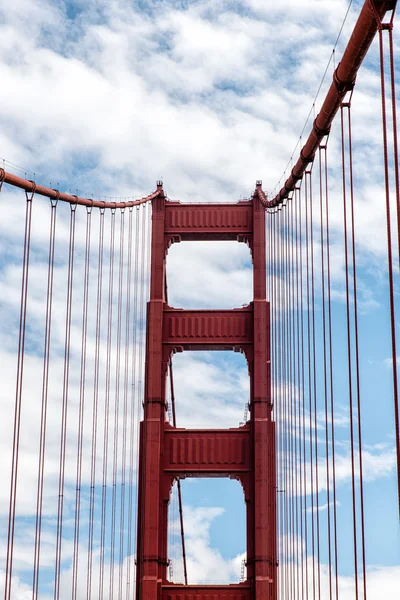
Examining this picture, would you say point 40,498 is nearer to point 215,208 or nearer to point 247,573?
point 247,573

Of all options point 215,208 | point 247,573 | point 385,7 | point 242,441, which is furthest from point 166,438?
point 385,7

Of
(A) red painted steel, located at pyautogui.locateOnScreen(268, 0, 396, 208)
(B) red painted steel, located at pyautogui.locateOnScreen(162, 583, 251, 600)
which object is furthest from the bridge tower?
(A) red painted steel, located at pyautogui.locateOnScreen(268, 0, 396, 208)

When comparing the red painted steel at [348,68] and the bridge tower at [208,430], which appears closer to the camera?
the red painted steel at [348,68]

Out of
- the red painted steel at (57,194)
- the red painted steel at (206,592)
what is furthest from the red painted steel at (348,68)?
the red painted steel at (206,592)

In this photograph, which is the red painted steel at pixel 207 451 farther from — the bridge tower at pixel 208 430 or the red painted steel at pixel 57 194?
the red painted steel at pixel 57 194

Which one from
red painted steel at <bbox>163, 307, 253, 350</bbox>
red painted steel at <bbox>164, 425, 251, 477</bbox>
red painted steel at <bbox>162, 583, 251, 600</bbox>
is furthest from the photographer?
red painted steel at <bbox>163, 307, 253, 350</bbox>

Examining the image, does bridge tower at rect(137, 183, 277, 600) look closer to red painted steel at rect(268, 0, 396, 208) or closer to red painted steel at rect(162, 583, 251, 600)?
red painted steel at rect(162, 583, 251, 600)
